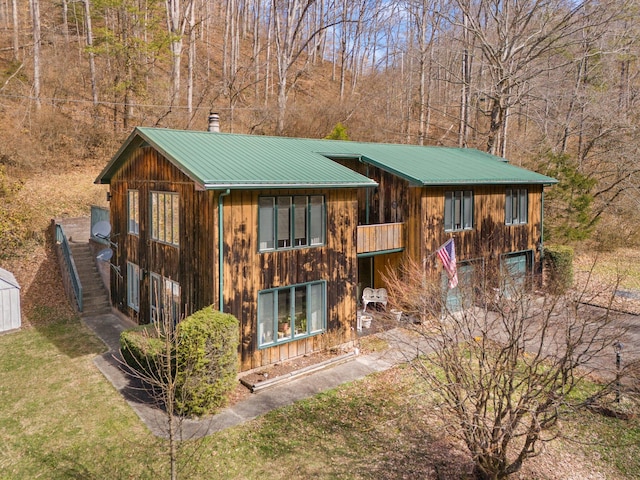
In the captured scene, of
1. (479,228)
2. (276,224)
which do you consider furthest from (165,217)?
(479,228)

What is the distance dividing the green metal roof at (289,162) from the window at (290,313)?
2.93m

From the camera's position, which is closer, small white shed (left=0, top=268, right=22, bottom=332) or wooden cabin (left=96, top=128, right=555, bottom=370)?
wooden cabin (left=96, top=128, right=555, bottom=370)

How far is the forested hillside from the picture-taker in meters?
25.0

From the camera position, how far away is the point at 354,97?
1645 inches

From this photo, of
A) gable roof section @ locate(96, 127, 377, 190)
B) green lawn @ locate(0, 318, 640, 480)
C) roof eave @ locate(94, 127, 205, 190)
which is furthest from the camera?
gable roof section @ locate(96, 127, 377, 190)

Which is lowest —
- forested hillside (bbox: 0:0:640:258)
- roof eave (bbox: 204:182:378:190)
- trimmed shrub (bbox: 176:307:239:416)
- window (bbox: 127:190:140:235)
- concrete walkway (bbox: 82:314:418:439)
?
Answer: concrete walkway (bbox: 82:314:418:439)

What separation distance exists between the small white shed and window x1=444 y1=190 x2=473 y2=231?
1493 centimetres

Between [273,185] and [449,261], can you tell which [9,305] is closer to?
[273,185]

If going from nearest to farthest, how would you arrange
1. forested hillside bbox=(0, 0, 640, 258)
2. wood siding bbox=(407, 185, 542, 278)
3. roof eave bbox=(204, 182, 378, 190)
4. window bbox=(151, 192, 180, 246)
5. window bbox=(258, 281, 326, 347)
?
1. roof eave bbox=(204, 182, 378, 190)
2. window bbox=(258, 281, 326, 347)
3. window bbox=(151, 192, 180, 246)
4. wood siding bbox=(407, 185, 542, 278)
5. forested hillside bbox=(0, 0, 640, 258)

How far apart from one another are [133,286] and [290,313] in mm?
6475

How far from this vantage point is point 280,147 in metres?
15.2

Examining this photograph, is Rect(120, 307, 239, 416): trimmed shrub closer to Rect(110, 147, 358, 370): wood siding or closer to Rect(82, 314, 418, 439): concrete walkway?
Rect(82, 314, 418, 439): concrete walkway

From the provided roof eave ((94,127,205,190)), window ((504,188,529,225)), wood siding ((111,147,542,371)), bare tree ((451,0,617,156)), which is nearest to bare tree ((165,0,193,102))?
roof eave ((94,127,205,190))

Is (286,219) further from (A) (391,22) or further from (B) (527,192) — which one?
(A) (391,22)
